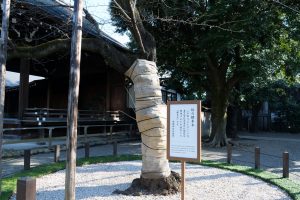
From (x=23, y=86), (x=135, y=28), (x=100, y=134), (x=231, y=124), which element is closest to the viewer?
(x=135, y=28)

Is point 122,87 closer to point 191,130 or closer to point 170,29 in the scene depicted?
point 170,29

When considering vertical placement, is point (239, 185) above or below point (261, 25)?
below

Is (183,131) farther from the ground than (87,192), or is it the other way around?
(183,131)

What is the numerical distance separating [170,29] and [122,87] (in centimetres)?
726

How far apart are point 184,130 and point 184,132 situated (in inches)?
1.2

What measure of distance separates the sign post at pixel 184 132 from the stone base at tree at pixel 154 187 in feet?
5.10

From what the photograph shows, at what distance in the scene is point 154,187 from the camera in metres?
7.12

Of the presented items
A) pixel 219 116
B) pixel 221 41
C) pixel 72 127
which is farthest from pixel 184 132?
pixel 219 116

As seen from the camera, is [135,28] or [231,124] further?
[231,124]

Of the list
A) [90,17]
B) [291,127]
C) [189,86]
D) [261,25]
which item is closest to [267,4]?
[261,25]

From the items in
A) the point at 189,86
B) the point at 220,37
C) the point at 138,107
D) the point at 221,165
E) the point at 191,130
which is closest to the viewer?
the point at 191,130

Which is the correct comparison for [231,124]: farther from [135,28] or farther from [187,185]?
[135,28]

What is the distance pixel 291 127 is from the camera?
33.4 metres

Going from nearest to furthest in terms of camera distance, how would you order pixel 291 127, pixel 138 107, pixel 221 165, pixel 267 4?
1. pixel 138 107
2. pixel 221 165
3. pixel 267 4
4. pixel 291 127
